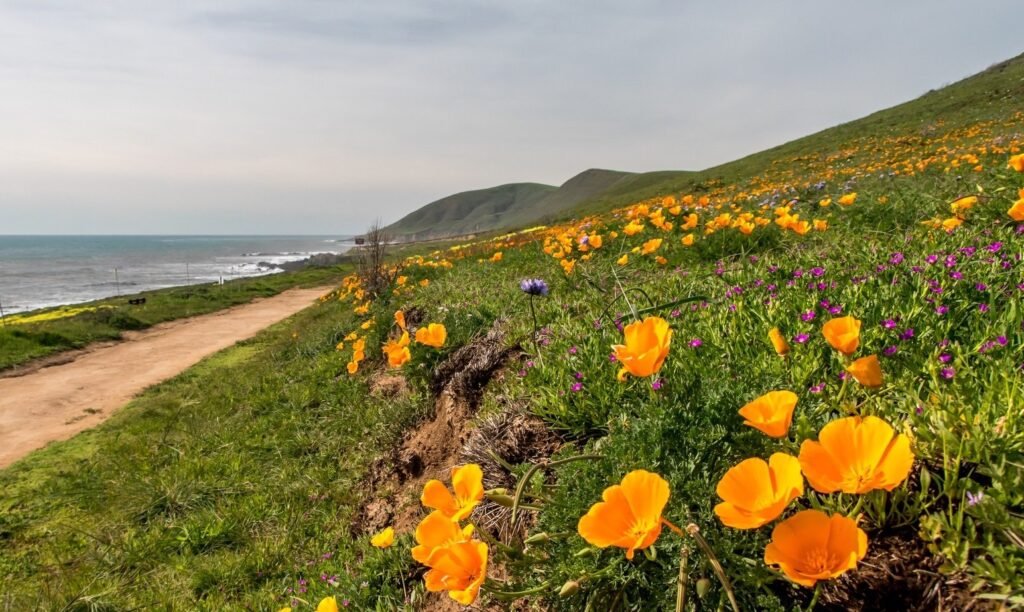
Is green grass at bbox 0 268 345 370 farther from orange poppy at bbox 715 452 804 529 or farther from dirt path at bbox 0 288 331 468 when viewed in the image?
orange poppy at bbox 715 452 804 529

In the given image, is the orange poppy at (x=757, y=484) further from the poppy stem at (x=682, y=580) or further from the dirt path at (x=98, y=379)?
the dirt path at (x=98, y=379)

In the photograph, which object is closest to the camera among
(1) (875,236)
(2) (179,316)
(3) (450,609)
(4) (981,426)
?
(4) (981,426)

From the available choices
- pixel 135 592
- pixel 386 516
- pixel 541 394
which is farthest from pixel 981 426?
pixel 135 592

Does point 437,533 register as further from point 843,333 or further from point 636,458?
point 843,333

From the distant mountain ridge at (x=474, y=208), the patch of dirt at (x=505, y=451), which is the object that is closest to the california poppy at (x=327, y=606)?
the patch of dirt at (x=505, y=451)

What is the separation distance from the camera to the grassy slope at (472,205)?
533ft

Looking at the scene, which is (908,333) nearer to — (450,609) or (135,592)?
(450,609)

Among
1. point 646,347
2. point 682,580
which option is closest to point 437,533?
point 682,580

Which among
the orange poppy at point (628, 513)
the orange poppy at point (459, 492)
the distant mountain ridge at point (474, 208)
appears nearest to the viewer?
the orange poppy at point (628, 513)

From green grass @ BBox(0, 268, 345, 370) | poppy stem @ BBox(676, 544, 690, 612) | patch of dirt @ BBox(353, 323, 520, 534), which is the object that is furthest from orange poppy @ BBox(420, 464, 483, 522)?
green grass @ BBox(0, 268, 345, 370)

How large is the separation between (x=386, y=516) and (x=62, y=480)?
4539 millimetres

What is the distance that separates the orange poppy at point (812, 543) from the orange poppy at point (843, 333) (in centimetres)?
54

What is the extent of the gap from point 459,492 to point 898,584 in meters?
1.17

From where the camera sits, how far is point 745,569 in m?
1.44
